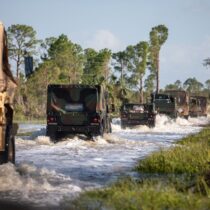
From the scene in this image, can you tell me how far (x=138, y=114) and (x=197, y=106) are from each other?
23.3 metres

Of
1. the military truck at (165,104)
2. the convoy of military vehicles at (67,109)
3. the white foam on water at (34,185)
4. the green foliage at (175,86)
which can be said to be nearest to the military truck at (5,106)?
the convoy of military vehicles at (67,109)

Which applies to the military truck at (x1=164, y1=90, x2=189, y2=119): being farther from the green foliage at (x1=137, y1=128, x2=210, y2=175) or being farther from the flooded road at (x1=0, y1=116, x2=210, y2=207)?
the green foliage at (x1=137, y1=128, x2=210, y2=175)

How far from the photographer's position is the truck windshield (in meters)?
20.1

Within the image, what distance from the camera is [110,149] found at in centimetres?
1809

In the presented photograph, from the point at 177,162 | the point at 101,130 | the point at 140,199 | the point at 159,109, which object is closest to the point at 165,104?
the point at 159,109

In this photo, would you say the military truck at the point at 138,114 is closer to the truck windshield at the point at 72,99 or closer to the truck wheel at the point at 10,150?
the truck windshield at the point at 72,99

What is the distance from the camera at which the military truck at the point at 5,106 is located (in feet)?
32.2

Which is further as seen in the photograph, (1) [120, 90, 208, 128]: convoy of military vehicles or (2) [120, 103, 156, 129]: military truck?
(1) [120, 90, 208, 128]: convoy of military vehicles

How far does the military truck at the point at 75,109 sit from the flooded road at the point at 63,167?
545 mm

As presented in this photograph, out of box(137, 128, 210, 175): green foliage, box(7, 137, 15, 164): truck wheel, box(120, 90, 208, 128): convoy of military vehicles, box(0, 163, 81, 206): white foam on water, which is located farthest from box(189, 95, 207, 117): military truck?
box(0, 163, 81, 206): white foam on water

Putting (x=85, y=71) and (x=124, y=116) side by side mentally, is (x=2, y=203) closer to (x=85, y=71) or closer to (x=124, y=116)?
(x=124, y=116)

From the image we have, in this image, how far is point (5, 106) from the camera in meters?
10.4

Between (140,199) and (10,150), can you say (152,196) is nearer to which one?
(140,199)

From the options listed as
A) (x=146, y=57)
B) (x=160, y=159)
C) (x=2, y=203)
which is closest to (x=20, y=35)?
(x=146, y=57)
